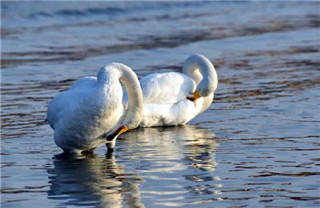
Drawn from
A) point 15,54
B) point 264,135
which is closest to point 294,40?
point 15,54

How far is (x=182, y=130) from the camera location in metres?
10.7

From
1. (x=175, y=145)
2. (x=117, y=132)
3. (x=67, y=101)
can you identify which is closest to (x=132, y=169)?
(x=117, y=132)

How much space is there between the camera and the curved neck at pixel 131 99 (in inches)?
343

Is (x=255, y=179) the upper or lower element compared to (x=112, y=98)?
lower

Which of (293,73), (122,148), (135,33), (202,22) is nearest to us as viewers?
(122,148)

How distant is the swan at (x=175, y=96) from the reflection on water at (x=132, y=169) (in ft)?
2.07

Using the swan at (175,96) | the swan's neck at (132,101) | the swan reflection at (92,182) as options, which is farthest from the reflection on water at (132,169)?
the swan at (175,96)

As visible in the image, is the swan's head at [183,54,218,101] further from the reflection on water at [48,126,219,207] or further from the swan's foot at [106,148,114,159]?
the swan's foot at [106,148,114,159]

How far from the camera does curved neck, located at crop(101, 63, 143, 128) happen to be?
28.6 feet

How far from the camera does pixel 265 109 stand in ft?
37.6

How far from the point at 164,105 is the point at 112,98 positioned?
256 cm

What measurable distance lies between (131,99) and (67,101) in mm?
662

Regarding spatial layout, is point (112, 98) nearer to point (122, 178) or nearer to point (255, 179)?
point (122, 178)

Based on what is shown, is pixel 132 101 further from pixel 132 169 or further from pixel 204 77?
pixel 204 77
